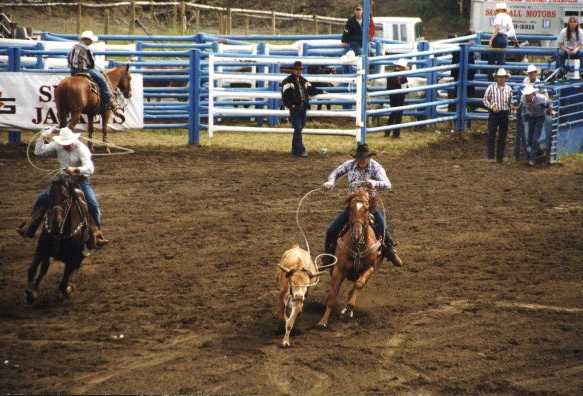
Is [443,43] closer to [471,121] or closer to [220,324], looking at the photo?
[471,121]

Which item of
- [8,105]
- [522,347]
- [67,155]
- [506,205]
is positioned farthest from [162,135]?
[522,347]

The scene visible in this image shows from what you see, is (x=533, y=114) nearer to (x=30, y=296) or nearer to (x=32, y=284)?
(x=32, y=284)

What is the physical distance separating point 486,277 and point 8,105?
35.0 ft

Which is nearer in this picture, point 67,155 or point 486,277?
point 67,155

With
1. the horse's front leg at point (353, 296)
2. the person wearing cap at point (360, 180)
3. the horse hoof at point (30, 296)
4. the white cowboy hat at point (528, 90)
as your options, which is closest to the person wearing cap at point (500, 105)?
the white cowboy hat at point (528, 90)

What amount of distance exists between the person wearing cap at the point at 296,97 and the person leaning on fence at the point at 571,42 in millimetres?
5711

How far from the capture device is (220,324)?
30.1 feet

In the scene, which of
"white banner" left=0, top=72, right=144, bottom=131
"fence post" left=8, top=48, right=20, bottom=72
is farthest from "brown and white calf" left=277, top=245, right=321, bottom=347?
"fence post" left=8, top=48, right=20, bottom=72

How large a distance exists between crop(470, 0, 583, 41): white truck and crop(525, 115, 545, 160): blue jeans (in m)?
9.03

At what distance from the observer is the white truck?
87.1ft

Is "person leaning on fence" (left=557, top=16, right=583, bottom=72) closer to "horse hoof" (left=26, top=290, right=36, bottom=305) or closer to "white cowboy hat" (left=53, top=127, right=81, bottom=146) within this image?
"white cowboy hat" (left=53, top=127, right=81, bottom=146)

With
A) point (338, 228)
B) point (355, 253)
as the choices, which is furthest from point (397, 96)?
point (355, 253)

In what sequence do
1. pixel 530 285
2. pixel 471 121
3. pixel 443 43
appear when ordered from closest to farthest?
pixel 530 285
pixel 471 121
pixel 443 43

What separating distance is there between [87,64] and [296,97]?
357 centimetres
